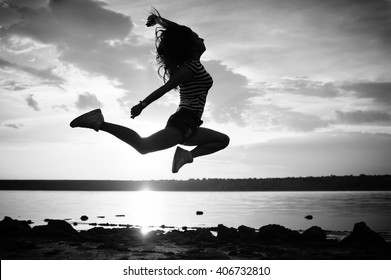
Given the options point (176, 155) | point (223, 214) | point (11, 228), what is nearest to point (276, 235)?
point (11, 228)

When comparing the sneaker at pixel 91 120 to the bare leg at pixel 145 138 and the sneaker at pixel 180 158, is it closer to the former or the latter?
the bare leg at pixel 145 138

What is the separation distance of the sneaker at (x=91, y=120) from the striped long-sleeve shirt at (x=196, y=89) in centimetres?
110

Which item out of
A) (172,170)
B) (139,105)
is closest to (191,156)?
(172,170)

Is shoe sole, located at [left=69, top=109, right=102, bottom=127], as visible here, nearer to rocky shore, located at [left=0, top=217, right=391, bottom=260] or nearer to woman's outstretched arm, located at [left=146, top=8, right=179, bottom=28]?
woman's outstretched arm, located at [left=146, top=8, right=179, bottom=28]

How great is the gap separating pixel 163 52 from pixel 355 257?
9.29 meters

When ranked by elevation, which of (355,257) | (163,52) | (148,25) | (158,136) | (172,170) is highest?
(148,25)

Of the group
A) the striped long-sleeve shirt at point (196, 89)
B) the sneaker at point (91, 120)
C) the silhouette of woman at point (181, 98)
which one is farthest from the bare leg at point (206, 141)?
the sneaker at point (91, 120)

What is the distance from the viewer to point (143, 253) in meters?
11.6

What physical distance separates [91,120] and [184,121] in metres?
1.23

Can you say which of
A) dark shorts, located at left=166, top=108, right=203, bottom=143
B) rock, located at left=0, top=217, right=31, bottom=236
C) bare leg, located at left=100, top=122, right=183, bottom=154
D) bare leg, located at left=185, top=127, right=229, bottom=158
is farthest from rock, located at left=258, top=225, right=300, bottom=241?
bare leg, located at left=100, top=122, right=183, bottom=154

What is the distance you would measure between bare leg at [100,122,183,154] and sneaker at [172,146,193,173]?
31.5 inches

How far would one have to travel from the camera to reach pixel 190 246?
45.8 ft

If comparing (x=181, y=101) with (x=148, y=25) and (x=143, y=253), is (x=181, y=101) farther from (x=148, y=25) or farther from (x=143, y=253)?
(x=143, y=253)

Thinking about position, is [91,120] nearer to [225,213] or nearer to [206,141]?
[206,141]
